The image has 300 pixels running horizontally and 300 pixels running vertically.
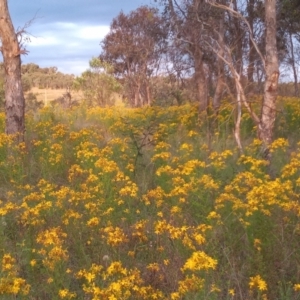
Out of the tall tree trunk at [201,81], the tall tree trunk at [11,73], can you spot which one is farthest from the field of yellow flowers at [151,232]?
the tall tree trunk at [201,81]

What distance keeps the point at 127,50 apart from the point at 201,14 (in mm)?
17662

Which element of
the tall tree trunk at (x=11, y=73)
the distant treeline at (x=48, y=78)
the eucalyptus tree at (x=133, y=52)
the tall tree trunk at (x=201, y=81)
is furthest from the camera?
the distant treeline at (x=48, y=78)

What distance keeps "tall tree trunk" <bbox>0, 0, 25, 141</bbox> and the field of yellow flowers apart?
197 cm

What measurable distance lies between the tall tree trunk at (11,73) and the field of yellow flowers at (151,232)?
1966 mm

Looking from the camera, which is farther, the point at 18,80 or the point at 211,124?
the point at 211,124

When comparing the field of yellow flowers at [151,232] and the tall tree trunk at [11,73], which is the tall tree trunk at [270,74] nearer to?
the field of yellow flowers at [151,232]

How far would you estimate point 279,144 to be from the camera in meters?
6.75

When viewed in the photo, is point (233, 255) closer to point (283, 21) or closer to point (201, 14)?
point (201, 14)

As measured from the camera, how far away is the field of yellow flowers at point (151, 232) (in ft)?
12.5

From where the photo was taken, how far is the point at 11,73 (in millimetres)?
9086

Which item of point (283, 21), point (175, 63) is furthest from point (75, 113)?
point (283, 21)

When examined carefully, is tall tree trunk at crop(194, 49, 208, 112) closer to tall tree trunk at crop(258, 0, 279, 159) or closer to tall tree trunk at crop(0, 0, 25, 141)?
tall tree trunk at crop(258, 0, 279, 159)

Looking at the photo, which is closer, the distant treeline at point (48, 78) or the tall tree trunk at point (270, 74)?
the tall tree trunk at point (270, 74)

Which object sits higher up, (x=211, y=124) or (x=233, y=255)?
(x=211, y=124)
